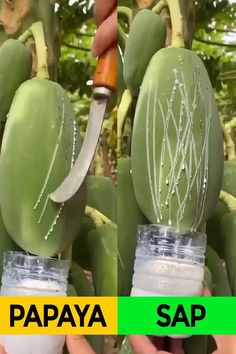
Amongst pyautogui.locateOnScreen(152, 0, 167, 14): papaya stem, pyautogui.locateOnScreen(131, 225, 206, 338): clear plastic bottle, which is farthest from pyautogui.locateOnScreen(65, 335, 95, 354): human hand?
pyautogui.locateOnScreen(152, 0, 167, 14): papaya stem

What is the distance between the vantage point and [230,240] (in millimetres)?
772

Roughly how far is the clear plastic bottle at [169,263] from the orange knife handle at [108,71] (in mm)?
190

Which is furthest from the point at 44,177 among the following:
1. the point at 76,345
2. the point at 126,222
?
the point at 76,345

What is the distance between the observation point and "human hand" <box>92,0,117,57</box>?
778 millimetres

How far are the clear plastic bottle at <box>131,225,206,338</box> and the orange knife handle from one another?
0.62 ft

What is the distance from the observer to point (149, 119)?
0.75 m

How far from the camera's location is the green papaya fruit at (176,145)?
2.44ft

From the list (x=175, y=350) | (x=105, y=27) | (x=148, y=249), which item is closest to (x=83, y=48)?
(x=105, y=27)

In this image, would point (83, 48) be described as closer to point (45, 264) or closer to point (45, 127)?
point (45, 127)

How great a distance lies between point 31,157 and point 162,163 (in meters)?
0.16

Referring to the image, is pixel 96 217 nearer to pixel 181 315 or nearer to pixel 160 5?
pixel 181 315

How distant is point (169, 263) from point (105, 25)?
31cm

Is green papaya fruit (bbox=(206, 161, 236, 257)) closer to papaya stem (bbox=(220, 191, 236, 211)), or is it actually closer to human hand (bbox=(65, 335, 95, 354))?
papaya stem (bbox=(220, 191, 236, 211))

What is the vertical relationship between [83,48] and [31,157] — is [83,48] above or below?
above
